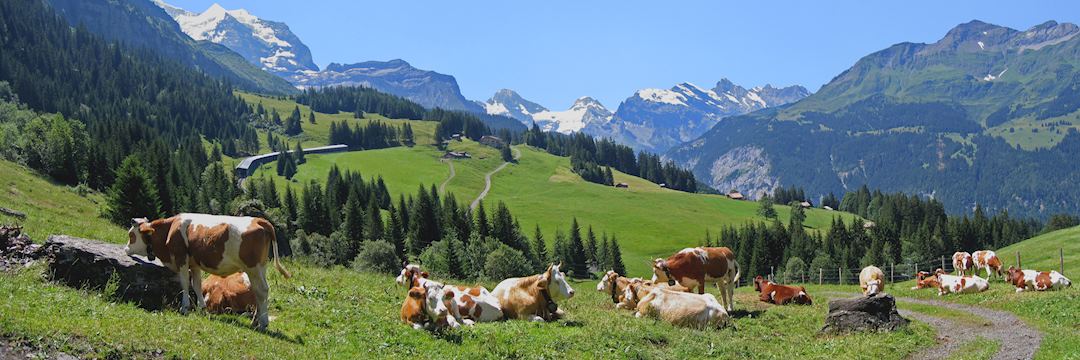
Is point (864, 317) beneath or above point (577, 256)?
above

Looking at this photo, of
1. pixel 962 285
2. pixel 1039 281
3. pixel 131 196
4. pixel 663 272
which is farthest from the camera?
pixel 131 196

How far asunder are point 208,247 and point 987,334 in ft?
72.4

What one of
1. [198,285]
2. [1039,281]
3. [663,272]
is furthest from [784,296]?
[198,285]

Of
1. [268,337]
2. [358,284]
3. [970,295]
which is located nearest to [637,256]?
[970,295]

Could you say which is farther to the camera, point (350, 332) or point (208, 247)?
point (350, 332)

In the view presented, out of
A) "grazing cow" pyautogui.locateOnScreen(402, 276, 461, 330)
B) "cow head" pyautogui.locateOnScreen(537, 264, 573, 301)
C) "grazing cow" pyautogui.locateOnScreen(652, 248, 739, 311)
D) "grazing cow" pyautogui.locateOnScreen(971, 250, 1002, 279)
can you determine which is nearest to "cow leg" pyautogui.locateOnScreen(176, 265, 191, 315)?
"grazing cow" pyautogui.locateOnScreen(402, 276, 461, 330)

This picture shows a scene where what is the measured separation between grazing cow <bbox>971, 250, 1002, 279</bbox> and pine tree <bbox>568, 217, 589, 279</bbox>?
85.7 metres

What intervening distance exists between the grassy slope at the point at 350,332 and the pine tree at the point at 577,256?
102 meters

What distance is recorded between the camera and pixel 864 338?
20.4 m

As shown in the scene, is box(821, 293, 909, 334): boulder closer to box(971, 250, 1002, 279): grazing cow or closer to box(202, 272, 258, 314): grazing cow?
box(202, 272, 258, 314): grazing cow

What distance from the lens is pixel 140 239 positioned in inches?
589

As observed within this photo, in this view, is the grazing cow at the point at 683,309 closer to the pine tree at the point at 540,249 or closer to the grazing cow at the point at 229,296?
the grazing cow at the point at 229,296

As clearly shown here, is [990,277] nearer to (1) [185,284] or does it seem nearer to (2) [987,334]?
(2) [987,334]

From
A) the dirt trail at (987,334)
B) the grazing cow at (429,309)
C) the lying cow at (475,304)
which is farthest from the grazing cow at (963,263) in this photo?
the grazing cow at (429,309)
